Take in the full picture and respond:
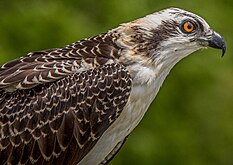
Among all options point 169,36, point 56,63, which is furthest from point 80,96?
point 169,36

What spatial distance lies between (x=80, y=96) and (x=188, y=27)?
123 centimetres

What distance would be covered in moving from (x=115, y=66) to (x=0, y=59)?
582 cm

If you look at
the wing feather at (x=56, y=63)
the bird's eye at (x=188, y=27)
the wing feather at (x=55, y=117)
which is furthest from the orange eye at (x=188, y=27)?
the wing feather at (x=55, y=117)

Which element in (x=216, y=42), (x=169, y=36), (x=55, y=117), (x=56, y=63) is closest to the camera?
(x=55, y=117)

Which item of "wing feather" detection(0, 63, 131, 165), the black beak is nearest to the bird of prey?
"wing feather" detection(0, 63, 131, 165)

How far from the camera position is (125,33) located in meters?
9.09

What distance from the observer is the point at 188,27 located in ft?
29.5

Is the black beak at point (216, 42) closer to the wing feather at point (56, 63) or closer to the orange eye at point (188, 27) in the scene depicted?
the orange eye at point (188, 27)

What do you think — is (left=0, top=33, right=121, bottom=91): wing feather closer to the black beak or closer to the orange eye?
the orange eye

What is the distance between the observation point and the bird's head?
29.0 feet

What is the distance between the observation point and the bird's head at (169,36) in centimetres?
884

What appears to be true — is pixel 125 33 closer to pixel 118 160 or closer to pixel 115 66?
pixel 115 66

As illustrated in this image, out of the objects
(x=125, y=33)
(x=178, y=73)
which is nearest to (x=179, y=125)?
(x=178, y=73)

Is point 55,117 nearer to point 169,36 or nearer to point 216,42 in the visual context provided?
point 169,36
